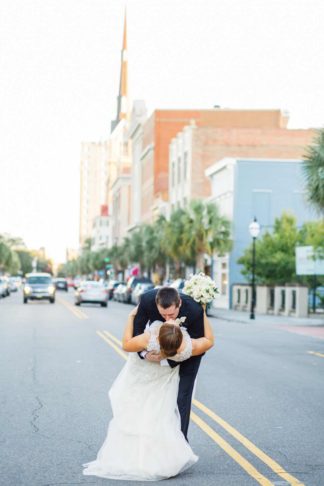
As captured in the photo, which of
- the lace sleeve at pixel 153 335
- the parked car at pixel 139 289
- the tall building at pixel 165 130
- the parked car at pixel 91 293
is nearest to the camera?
the lace sleeve at pixel 153 335

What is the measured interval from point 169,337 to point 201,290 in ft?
2.65

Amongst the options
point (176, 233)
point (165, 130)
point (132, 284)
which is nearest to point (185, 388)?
point (176, 233)

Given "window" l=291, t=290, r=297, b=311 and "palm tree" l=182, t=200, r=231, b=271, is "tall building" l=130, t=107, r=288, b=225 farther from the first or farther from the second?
"window" l=291, t=290, r=297, b=311

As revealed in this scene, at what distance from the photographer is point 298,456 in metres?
8.39

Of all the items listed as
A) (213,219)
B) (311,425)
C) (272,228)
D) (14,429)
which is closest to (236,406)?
(311,425)

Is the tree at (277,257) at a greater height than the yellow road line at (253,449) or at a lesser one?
greater

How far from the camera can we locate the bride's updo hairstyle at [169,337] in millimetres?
6977

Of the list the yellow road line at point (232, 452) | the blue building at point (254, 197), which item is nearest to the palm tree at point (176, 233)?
the blue building at point (254, 197)

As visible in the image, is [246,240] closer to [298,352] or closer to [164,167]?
[298,352]

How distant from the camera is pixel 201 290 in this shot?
25.1ft

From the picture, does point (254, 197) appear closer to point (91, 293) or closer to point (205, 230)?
point (205, 230)

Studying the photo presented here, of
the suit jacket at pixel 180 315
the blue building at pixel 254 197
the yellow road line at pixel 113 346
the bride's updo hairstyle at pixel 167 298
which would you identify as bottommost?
the yellow road line at pixel 113 346

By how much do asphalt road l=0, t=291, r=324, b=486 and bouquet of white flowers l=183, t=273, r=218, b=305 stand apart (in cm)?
145

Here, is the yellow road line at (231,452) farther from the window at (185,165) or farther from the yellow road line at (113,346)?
the window at (185,165)
